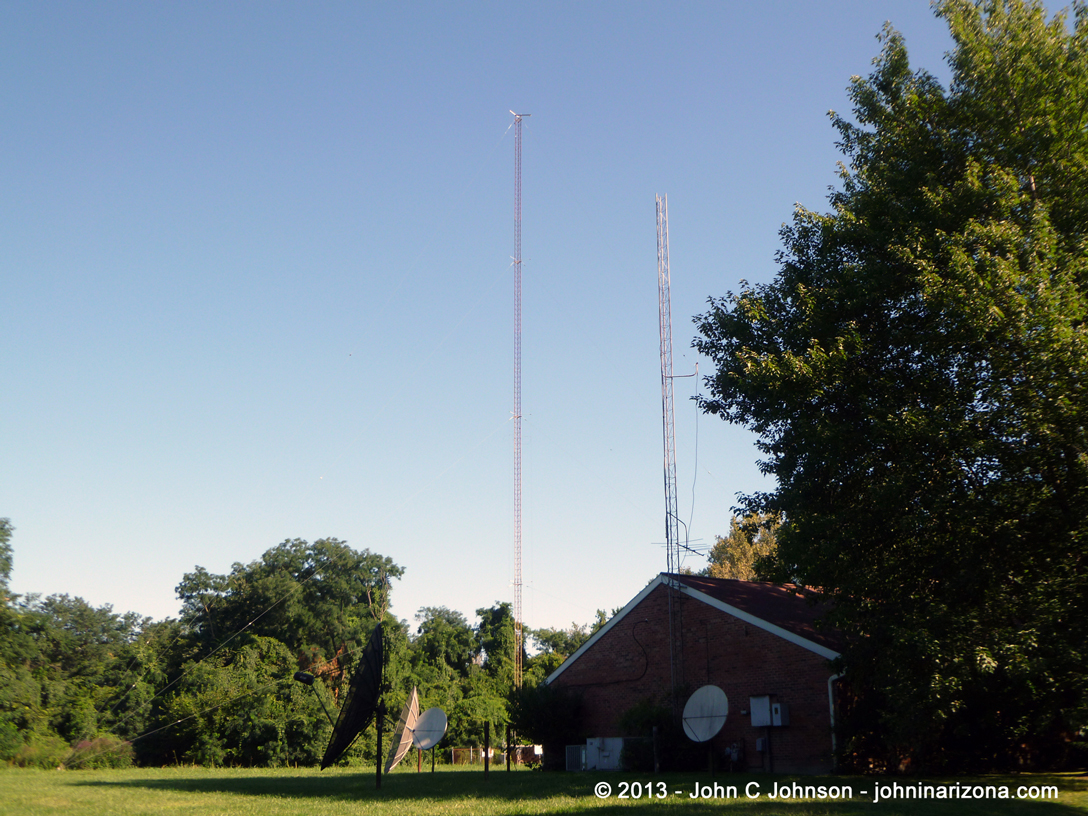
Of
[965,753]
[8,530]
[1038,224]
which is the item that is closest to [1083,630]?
[1038,224]

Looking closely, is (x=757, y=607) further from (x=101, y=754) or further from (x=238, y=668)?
(x=101, y=754)

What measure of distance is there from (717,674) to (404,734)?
1075cm

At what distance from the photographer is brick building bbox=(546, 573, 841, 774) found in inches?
922

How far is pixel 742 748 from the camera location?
81.0 ft

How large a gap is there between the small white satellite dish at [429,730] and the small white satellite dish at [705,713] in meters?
9.04

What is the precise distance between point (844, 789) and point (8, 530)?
1885 inches

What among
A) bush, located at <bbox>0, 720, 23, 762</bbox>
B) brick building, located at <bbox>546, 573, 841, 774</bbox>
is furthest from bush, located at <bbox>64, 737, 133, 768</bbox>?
brick building, located at <bbox>546, 573, 841, 774</bbox>

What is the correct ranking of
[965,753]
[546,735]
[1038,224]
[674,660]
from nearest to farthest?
[1038,224], [965,753], [674,660], [546,735]

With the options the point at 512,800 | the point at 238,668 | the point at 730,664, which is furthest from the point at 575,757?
the point at 238,668

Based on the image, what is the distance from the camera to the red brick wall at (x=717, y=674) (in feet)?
Result: 76.4

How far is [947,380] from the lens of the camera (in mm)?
15758

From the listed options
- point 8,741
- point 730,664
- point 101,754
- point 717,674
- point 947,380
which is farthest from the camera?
point 101,754

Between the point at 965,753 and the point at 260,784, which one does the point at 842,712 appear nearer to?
the point at 965,753

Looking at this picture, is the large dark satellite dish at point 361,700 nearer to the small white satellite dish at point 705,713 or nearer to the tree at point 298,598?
the small white satellite dish at point 705,713
